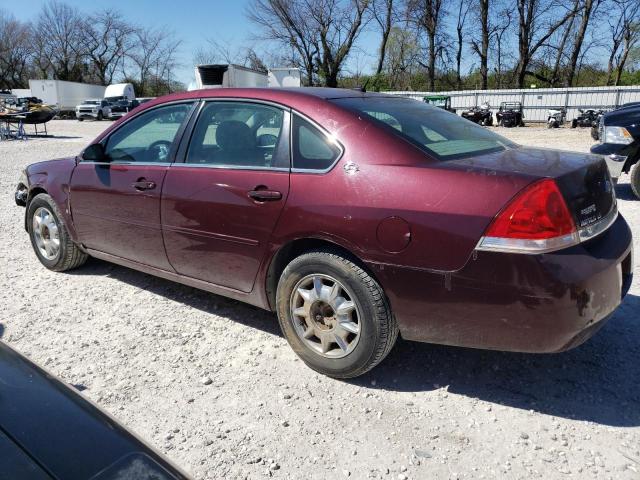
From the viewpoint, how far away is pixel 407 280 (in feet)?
8.42

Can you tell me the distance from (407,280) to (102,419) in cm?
151

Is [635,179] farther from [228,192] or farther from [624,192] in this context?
[228,192]

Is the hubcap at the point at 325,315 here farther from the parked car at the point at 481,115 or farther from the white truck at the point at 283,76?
the parked car at the point at 481,115

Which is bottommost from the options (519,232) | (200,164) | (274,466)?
(274,466)

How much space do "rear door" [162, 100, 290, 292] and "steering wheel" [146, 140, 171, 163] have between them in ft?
0.58

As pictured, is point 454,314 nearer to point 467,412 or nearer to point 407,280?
point 407,280

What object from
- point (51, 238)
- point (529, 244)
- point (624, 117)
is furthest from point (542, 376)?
point (624, 117)

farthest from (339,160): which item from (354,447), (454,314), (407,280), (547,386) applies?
(547,386)

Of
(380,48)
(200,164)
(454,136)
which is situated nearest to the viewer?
(454,136)

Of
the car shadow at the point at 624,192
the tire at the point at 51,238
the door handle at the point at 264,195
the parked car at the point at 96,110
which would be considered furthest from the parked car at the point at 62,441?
the parked car at the point at 96,110

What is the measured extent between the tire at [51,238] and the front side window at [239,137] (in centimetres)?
180

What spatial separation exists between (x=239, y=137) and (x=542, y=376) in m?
2.30

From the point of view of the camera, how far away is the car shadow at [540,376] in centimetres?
272

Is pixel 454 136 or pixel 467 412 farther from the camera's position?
pixel 454 136
